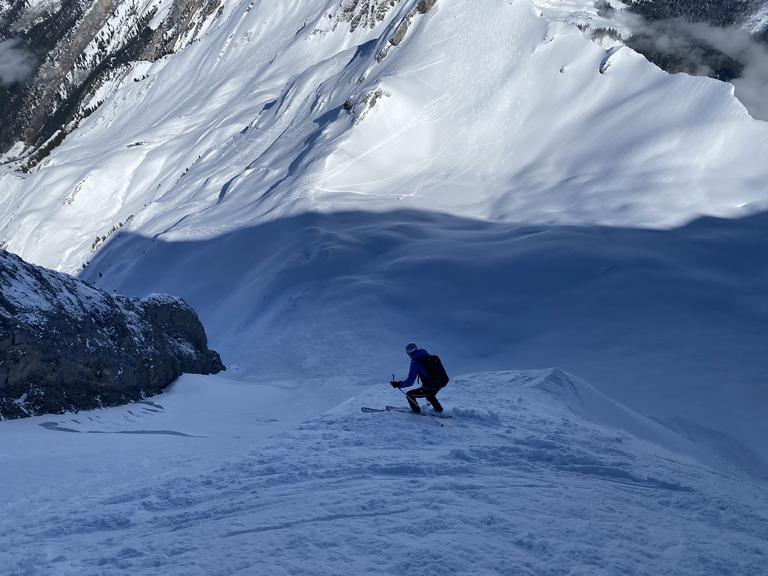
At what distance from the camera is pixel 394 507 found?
428cm

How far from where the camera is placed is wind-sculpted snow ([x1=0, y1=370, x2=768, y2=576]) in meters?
3.55

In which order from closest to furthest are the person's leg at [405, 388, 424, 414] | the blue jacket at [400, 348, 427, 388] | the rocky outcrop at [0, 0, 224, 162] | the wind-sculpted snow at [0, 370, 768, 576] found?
the wind-sculpted snow at [0, 370, 768, 576] → the blue jacket at [400, 348, 427, 388] → the person's leg at [405, 388, 424, 414] → the rocky outcrop at [0, 0, 224, 162]

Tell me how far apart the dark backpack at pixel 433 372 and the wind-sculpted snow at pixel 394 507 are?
42cm

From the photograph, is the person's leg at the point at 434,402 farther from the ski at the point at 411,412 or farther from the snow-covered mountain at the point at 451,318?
the snow-covered mountain at the point at 451,318

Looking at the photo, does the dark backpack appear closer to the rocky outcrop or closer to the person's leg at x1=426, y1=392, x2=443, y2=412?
the person's leg at x1=426, y1=392, x2=443, y2=412

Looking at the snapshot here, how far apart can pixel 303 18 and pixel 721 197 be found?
120 ft

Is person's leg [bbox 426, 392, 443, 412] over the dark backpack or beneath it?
beneath

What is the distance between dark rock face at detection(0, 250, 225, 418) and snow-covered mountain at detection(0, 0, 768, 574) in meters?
0.33

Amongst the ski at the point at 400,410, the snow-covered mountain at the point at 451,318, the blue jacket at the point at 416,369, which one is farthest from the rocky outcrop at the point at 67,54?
the blue jacket at the point at 416,369

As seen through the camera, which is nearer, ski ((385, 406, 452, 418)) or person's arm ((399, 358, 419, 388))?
person's arm ((399, 358, 419, 388))

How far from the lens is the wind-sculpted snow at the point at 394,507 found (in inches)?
140

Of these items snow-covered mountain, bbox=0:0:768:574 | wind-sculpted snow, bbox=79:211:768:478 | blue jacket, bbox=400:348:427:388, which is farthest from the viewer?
wind-sculpted snow, bbox=79:211:768:478

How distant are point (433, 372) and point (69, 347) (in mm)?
3744

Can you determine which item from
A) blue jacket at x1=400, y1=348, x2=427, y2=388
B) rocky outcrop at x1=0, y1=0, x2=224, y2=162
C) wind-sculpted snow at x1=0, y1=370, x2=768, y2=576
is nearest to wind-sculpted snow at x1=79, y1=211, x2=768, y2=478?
blue jacket at x1=400, y1=348, x2=427, y2=388
